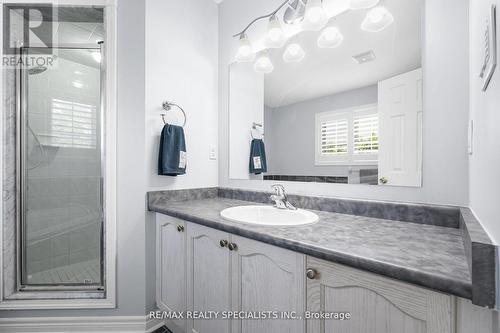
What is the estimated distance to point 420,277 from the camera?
22.2 inches

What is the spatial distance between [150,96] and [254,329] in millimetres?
1403

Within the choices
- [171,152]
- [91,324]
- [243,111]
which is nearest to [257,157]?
[243,111]

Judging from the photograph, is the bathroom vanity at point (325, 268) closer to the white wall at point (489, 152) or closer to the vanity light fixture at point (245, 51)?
the white wall at point (489, 152)

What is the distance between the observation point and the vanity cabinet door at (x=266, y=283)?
0.83 metres

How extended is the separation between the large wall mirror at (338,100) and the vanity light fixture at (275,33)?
0.8 inches

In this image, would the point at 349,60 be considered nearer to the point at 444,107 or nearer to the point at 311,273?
the point at 444,107

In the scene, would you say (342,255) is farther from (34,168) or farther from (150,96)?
(34,168)

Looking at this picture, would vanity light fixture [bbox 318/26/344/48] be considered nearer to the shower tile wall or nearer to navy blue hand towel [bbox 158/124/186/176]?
navy blue hand towel [bbox 158/124/186/176]

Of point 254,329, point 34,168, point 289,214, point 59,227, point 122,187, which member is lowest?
point 254,329

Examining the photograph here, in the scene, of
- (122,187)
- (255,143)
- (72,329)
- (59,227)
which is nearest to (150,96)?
(122,187)

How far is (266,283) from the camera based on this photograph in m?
0.93

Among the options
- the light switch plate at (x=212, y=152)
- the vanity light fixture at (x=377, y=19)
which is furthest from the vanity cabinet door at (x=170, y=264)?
the vanity light fixture at (x=377, y=19)

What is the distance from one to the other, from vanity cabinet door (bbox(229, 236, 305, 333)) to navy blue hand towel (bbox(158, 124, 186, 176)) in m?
0.71

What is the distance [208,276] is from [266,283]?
369 mm
